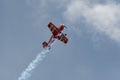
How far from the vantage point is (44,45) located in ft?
432

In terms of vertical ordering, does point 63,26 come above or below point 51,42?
above

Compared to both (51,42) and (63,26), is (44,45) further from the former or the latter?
(63,26)

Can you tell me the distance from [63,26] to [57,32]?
4.65m

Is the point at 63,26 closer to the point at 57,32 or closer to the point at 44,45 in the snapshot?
the point at 57,32

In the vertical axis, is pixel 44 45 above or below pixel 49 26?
below

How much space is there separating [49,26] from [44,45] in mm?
10842

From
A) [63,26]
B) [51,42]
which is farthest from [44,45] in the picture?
[63,26]

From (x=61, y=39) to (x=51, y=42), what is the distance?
576 cm

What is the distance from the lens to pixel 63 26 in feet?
432

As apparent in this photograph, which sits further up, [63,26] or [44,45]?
[63,26]

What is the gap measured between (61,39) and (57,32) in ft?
14.6

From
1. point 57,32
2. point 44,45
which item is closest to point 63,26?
point 57,32
